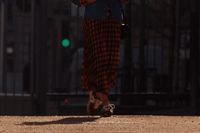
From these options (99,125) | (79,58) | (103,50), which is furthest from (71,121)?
(79,58)

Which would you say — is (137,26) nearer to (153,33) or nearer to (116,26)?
(153,33)

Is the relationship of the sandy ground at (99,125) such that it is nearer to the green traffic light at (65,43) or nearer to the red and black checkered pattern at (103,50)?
the red and black checkered pattern at (103,50)

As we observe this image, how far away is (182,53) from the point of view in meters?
8.94

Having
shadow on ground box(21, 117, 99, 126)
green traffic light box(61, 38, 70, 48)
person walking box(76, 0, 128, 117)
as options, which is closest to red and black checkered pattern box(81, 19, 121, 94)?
person walking box(76, 0, 128, 117)

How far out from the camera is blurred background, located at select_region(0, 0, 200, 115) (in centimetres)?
858

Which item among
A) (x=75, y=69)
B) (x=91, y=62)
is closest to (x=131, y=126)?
(x=91, y=62)

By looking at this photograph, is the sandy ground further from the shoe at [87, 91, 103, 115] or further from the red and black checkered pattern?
the red and black checkered pattern

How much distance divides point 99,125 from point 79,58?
3.05m

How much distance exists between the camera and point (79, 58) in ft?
28.6

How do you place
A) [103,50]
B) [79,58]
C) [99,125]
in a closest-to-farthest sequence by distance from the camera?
[99,125], [103,50], [79,58]

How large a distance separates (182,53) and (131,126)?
11.1 feet

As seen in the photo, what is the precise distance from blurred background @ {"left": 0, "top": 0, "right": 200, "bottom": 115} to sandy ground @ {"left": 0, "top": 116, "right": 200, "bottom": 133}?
2.12m

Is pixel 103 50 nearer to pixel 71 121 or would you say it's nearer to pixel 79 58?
pixel 71 121

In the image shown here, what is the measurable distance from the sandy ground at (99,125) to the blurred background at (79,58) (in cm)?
212
